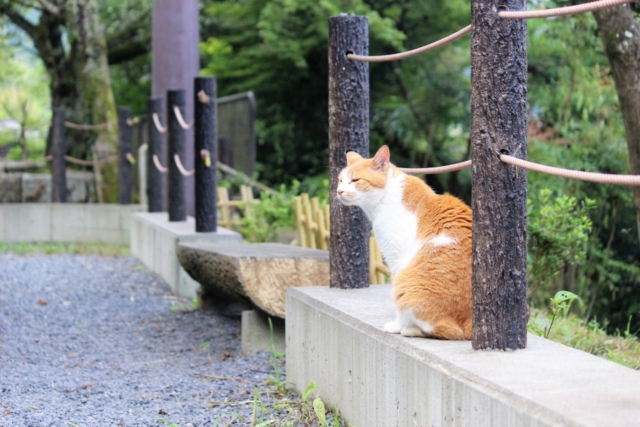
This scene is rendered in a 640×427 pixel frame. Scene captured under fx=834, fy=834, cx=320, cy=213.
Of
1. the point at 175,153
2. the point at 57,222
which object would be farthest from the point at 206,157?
the point at 57,222

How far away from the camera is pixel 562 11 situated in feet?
8.08

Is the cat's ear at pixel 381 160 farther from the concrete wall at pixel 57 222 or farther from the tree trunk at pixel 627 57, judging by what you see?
the concrete wall at pixel 57 222

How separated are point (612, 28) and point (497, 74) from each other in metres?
2.85

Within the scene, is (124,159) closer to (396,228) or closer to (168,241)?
(168,241)

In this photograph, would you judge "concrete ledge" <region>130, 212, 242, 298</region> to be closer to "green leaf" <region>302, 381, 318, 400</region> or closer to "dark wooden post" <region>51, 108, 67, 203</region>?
"dark wooden post" <region>51, 108, 67, 203</region>

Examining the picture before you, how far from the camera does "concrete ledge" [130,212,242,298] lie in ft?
23.3

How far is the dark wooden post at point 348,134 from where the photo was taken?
4262mm

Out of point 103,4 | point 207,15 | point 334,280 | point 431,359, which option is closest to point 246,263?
point 334,280

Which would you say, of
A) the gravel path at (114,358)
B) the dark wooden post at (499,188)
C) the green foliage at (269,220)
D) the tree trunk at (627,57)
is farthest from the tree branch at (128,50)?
the dark wooden post at (499,188)

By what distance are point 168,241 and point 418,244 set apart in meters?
4.88

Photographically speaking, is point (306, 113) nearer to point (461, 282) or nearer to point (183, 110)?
point (183, 110)

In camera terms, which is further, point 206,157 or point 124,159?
point 124,159

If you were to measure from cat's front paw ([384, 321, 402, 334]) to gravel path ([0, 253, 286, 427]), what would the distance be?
1.03 meters

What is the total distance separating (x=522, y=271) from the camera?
268cm
